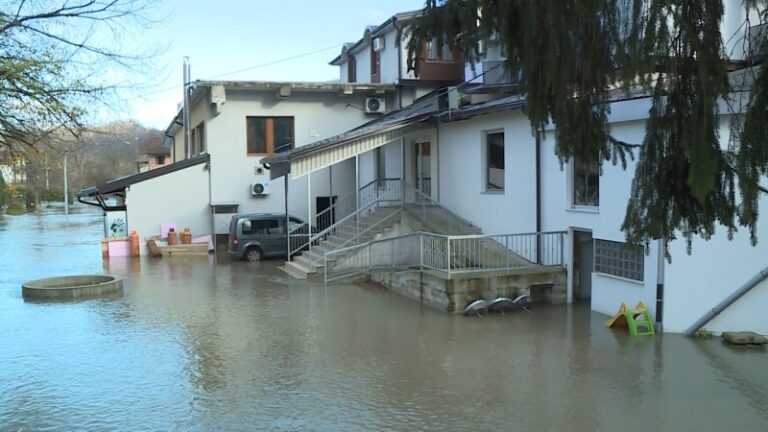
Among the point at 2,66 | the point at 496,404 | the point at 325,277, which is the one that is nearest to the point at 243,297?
the point at 325,277

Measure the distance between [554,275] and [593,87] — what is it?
8.88 m

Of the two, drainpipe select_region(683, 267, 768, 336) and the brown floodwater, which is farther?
drainpipe select_region(683, 267, 768, 336)

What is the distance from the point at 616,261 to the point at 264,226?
40.6ft

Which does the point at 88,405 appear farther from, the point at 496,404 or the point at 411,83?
the point at 411,83

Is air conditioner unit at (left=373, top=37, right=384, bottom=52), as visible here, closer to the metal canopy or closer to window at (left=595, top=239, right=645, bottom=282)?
the metal canopy

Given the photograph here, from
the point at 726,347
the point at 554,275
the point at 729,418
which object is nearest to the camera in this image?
the point at 729,418

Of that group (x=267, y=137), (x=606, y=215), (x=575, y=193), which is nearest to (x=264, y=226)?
(x=267, y=137)

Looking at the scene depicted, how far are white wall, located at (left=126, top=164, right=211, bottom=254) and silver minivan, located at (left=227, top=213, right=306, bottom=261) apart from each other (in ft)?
9.60

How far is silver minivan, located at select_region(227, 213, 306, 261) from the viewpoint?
Result: 20828mm

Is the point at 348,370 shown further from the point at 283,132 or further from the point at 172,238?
the point at 283,132

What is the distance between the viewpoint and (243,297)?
14.4 metres

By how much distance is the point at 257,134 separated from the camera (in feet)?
77.6

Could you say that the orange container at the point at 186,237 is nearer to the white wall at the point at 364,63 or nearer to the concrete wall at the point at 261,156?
the concrete wall at the point at 261,156

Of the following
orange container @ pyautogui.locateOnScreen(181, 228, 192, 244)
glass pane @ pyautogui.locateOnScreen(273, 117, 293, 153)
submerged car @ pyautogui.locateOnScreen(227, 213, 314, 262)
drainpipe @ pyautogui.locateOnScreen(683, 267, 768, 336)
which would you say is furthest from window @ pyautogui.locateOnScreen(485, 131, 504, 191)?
orange container @ pyautogui.locateOnScreen(181, 228, 192, 244)
